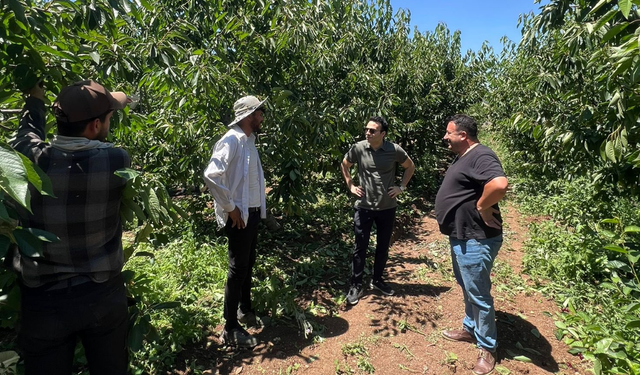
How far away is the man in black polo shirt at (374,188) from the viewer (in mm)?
3725

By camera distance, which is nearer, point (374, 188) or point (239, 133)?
point (239, 133)

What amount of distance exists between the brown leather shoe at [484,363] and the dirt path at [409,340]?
0.21 ft

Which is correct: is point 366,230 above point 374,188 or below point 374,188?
below

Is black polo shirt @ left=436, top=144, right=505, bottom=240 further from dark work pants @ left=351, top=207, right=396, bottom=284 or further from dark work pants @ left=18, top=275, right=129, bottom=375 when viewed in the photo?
dark work pants @ left=18, top=275, right=129, bottom=375

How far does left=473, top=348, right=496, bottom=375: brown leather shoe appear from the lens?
9.18 ft

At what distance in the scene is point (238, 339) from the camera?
302cm

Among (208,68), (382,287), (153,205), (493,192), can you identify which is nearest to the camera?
(153,205)

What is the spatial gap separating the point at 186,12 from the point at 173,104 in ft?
4.81

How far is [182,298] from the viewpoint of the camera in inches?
149

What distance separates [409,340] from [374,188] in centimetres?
141

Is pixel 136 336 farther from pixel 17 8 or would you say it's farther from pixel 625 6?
pixel 625 6

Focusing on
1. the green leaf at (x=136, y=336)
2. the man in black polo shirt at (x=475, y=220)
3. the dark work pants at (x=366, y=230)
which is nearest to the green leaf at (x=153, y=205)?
the green leaf at (x=136, y=336)

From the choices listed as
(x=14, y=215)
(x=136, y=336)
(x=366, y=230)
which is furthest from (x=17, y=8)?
(x=366, y=230)

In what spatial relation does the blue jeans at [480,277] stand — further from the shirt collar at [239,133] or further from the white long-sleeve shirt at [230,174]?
the shirt collar at [239,133]
